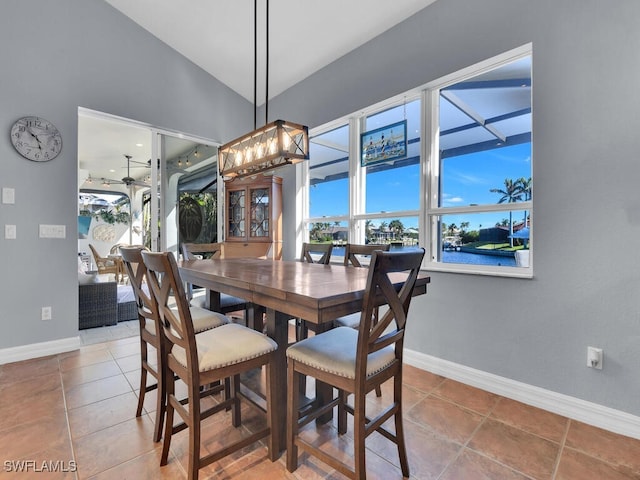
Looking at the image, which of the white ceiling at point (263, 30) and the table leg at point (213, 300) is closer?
the table leg at point (213, 300)

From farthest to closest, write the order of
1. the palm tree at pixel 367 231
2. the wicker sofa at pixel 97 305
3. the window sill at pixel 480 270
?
the wicker sofa at pixel 97 305 < the palm tree at pixel 367 231 < the window sill at pixel 480 270

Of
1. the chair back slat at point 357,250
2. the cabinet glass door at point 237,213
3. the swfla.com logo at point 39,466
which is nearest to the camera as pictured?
the swfla.com logo at point 39,466

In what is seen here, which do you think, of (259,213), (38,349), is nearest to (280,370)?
(38,349)

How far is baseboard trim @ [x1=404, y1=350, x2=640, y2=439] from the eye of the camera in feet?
5.80

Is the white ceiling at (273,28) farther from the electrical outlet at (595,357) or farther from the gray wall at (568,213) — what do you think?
the electrical outlet at (595,357)

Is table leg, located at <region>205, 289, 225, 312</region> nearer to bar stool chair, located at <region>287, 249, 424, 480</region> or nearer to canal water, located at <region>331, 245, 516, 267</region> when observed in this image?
bar stool chair, located at <region>287, 249, 424, 480</region>

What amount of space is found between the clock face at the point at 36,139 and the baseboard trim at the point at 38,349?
5.54 ft

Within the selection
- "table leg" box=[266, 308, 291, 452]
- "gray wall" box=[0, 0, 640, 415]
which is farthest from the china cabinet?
"table leg" box=[266, 308, 291, 452]

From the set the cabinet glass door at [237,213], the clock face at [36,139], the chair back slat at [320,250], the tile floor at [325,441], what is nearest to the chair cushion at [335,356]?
the tile floor at [325,441]

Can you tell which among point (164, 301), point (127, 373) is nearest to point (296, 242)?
point (127, 373)

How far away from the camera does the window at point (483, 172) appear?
2230 millimetres

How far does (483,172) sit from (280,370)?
2107 millimetres

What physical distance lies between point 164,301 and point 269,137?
129 centimetres

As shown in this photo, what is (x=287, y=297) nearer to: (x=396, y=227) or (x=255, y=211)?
(x=396, y=227)
